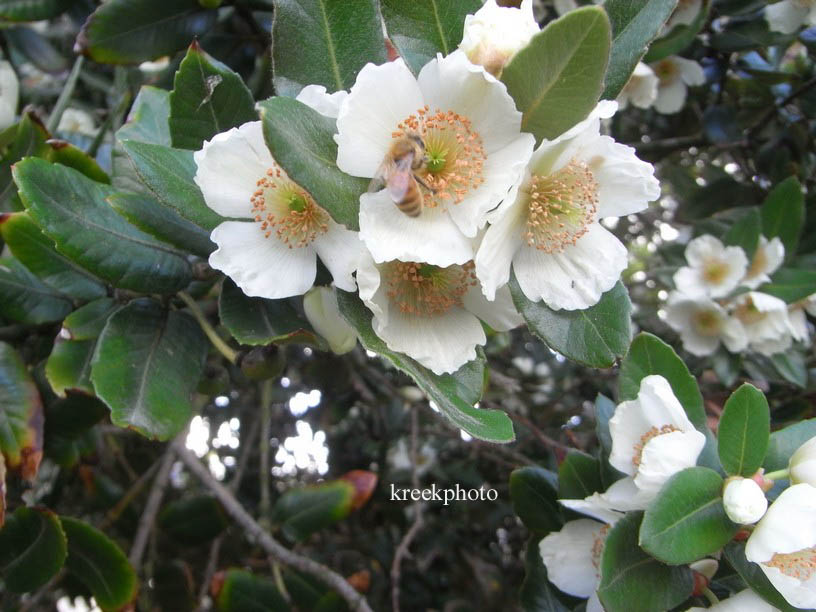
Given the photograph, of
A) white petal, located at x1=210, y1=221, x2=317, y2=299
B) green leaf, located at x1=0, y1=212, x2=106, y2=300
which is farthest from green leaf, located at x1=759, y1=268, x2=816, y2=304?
green leaf, located at x1=0, y1=212, x2=106, y2=300

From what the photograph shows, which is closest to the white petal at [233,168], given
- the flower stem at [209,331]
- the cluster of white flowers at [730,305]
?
the flower stem at [209,331]

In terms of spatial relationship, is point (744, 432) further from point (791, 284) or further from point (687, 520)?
point (791, 284)

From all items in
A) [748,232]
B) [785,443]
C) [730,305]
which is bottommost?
[730,305]

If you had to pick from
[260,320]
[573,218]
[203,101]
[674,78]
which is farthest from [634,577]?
[674,78]

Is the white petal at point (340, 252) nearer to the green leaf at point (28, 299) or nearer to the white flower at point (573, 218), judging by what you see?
the white flower at point (573, 218)

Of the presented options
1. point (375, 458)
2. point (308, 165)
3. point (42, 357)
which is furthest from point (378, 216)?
point (375, 458)

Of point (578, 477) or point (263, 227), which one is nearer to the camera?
point (263, 227)

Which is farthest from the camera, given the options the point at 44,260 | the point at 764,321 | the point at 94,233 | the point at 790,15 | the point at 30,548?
the point at 764,321

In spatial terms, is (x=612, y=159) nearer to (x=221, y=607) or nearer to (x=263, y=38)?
(x=263, y=38)
